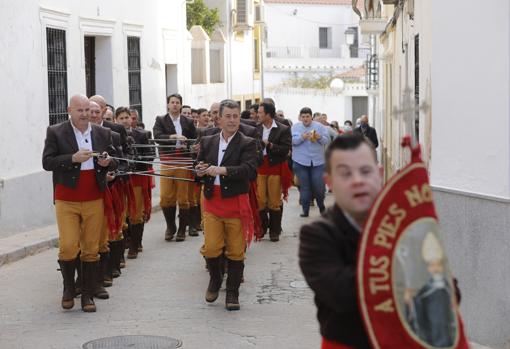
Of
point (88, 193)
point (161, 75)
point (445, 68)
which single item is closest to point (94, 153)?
point (88, 193)

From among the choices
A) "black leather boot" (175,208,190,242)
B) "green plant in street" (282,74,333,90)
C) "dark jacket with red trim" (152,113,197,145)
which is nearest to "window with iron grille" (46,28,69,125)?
"dark jacket with red trim" (152,113,197,145)

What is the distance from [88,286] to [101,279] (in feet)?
2.56

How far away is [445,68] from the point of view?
836 cm

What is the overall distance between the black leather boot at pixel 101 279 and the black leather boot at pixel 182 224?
3957 mm

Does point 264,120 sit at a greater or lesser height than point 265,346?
greater

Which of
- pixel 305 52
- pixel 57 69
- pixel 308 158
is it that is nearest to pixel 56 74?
pixel 57 69

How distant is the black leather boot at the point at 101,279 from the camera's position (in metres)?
10.6

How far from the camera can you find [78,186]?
985 cm

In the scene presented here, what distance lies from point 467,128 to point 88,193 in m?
3.48

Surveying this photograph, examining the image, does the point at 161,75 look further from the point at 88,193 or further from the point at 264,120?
the point at 88,193

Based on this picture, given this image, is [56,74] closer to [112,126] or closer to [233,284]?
[112,126]

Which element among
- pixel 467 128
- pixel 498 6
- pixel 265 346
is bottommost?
pixel 265 346

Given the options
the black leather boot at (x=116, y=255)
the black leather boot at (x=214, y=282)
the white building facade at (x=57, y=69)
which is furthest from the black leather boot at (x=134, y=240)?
the black leather boot at (x=214, y=282)

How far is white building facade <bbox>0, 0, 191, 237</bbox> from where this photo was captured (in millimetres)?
15328
